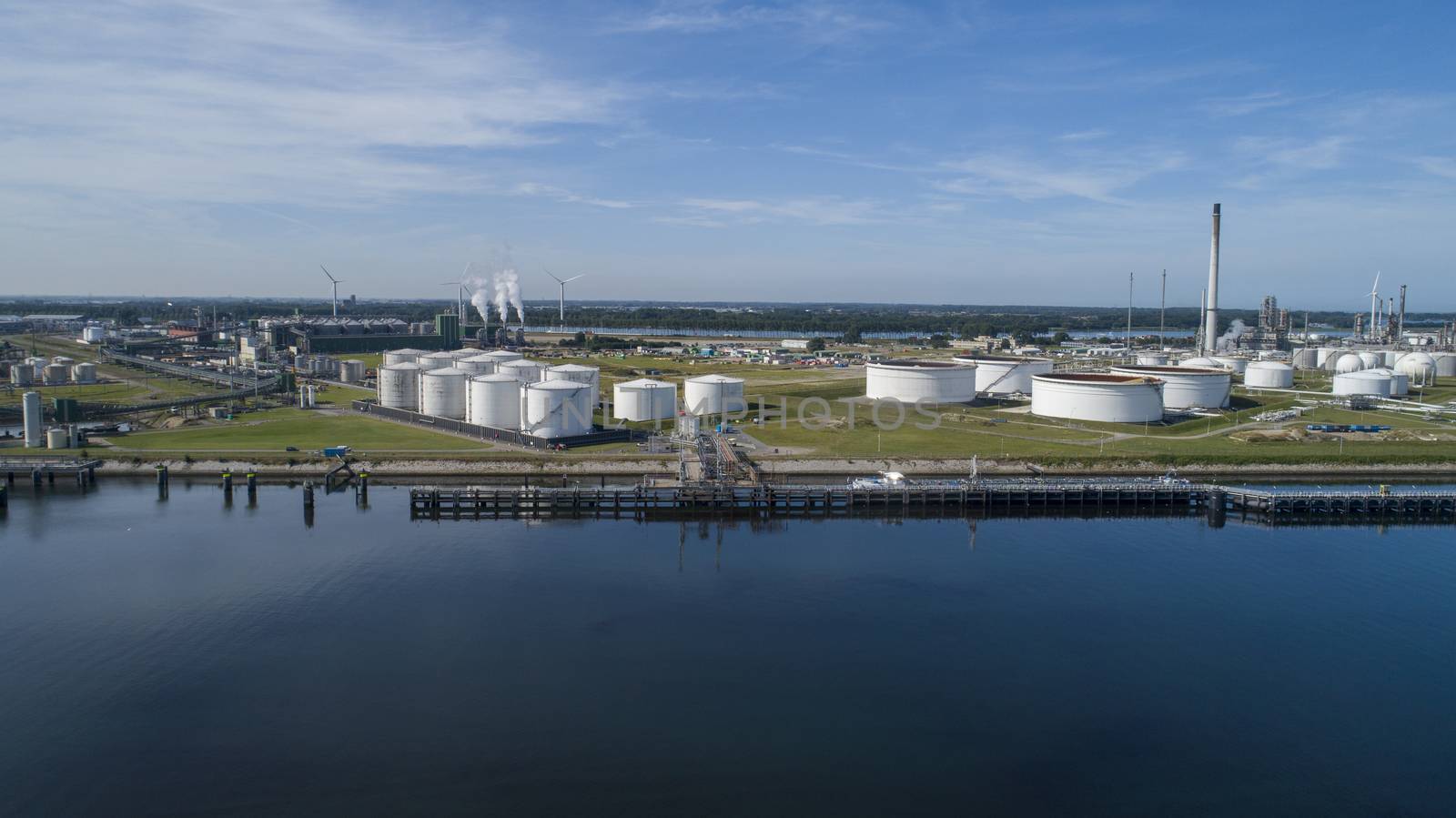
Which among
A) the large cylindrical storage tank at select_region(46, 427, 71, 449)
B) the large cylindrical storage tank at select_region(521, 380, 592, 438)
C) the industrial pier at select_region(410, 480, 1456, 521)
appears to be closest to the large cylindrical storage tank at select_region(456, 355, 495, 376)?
the large cylindrical storage tank at select_region(521, 380, 592, 438)

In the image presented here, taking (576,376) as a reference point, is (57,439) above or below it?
below

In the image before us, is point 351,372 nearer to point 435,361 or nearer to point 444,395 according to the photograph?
point 435,361

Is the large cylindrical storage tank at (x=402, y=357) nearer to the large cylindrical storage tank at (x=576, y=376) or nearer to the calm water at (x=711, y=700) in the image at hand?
the large cylindrical storage tank at (x=576, y=376)

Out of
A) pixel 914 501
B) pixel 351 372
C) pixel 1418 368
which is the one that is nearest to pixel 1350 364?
pixel 1418 368

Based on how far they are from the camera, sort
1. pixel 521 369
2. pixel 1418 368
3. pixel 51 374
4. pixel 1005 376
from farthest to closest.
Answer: pixel 1418 368 → pixel 51 374 → pixel 1005 376 → pixel 521 369

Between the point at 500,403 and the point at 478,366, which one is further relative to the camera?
the point at 478,366
